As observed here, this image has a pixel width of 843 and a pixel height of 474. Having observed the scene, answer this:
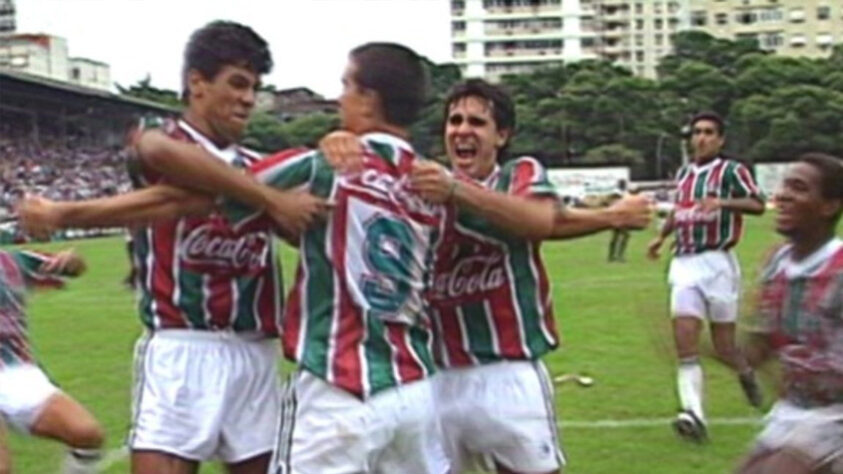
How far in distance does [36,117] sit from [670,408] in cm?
6872

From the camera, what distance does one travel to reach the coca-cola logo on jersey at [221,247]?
221 inches

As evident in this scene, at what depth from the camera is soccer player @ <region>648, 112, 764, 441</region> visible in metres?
10.5

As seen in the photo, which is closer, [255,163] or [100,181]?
[255,163]

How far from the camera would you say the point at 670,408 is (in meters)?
11.4

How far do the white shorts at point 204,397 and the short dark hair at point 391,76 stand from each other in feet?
4.09

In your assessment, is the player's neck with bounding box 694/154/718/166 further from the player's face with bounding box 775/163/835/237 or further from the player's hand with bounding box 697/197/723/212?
the player's face with bounding box 775/163/835/237

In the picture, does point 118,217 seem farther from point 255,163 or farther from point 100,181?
point 100,181

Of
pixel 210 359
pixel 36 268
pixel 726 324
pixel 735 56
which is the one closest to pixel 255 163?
pixel 210 359

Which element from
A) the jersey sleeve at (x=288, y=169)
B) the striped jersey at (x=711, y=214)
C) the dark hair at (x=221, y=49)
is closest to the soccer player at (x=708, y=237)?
the striped jersey at (x=711, y=214)

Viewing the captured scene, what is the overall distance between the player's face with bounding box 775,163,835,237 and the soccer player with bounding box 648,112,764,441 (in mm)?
3979

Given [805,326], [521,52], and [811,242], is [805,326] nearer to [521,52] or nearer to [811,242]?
[811,242]

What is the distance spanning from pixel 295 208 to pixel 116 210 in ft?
1.93

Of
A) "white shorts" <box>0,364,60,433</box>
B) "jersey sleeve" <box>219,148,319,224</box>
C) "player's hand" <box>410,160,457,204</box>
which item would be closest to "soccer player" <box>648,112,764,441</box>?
"white shorts" <box>0,364,60,433</box>

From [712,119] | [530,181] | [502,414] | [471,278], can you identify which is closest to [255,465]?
[502,414]
